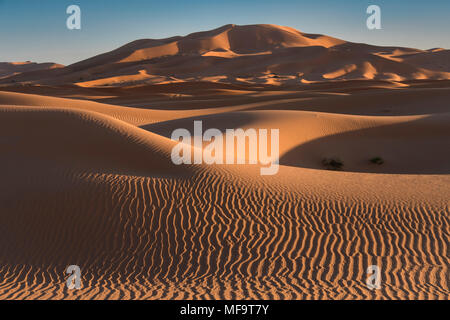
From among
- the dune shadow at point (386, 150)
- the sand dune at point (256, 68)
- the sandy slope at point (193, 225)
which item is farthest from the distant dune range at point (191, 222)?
the sand dune at point (256, 68)

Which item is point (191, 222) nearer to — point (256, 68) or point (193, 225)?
point (193, 225)

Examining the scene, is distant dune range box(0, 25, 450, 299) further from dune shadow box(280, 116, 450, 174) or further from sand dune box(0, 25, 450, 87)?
sand dune box(0, 25, 450, 87)

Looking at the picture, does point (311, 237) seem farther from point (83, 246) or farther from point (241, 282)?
point (83, 246)

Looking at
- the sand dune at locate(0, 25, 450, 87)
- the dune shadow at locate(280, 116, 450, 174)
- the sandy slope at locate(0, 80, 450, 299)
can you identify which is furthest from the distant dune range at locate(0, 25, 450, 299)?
the sand dune at locate(0, 25, 450, 87)

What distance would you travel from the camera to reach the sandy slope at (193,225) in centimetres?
667

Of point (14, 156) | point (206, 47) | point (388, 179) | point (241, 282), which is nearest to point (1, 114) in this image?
point (14, 156)

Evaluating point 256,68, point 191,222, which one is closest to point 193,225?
point 191,222

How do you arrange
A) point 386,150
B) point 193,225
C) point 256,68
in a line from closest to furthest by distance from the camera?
point 193,225 < point 386,150 < point 256,68

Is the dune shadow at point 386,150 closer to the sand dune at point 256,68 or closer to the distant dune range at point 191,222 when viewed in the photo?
the distant dune range at point 191,222

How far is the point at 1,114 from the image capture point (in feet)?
49.0

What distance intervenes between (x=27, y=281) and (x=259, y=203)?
4.87m

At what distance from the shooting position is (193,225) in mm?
8391

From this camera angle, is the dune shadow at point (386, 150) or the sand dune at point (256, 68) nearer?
the dune shadow at point (386, 150)

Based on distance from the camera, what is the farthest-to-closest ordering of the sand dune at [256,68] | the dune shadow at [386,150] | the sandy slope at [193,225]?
the sand dune at [256,68], the dune shadow at [386,150], the sandy slope at [193,225]
